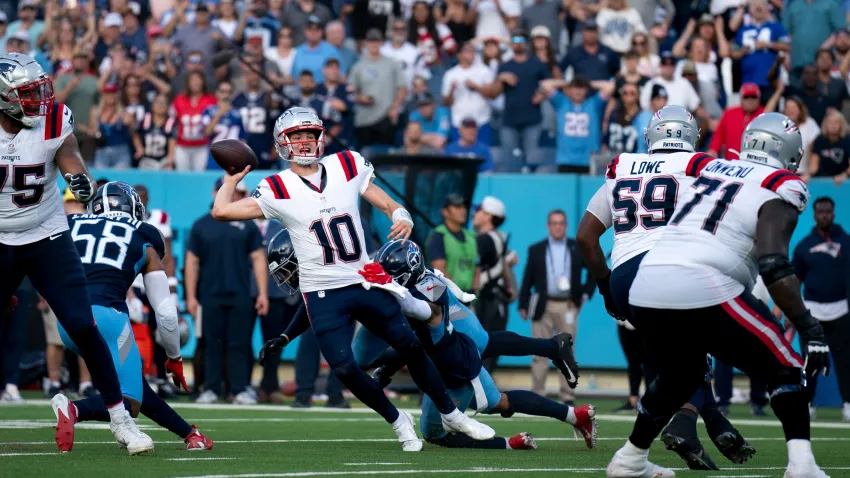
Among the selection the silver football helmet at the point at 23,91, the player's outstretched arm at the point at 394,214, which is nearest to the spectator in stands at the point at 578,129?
the player's outstretched arm at the point at 394,214

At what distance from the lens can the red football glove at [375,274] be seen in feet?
23.1

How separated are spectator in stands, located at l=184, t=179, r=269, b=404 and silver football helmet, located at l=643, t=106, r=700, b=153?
5.77 meters

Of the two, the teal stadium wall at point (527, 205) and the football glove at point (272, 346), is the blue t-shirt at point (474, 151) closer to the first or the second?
the teal stadium wall at point (527, 205)

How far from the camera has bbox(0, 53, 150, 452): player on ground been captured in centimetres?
635

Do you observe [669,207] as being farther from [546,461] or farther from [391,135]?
[391,135]

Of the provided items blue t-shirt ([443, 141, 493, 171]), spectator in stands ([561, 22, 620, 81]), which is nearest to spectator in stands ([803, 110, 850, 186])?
spectator in stands ([561, 22, 620, 81])

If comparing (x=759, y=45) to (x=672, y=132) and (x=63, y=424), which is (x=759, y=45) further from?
(x=63, y=424)

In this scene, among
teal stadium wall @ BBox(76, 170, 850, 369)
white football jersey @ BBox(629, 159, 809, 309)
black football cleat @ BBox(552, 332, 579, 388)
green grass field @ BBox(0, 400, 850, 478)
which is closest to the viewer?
white football jersey @ BBox(629, 159, 809, 309)

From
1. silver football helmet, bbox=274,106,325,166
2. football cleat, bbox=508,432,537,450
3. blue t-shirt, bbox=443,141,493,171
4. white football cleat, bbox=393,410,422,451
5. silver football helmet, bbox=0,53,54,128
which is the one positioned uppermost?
silver football helmet, bbox=0,53,54,128

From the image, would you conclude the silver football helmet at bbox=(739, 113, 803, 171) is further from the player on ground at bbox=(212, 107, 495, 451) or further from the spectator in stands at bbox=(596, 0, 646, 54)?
the spectator in stands at bbox=(596, 0, 646, 54)

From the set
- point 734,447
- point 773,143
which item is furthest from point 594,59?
point 773,143

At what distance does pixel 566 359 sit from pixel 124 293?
265cm

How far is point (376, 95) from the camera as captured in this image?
1522cm

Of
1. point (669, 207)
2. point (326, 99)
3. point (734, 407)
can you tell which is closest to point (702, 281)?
point (669, 207)
